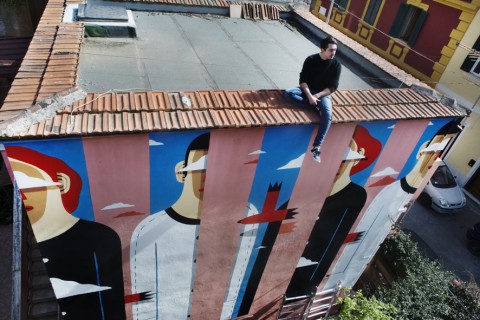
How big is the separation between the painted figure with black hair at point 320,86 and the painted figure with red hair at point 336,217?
34.2 inches

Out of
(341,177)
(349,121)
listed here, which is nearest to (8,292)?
(341,177)

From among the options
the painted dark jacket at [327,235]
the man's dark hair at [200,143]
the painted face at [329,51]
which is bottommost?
the painted dark jacket at [327,235]

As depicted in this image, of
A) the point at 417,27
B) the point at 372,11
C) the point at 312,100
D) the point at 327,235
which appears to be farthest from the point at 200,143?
the point at 372,11

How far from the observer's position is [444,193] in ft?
45.2

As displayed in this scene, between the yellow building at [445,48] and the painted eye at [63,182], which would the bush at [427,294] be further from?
the painted eye at [63,182]

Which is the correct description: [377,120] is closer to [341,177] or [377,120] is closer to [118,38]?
[341,177]

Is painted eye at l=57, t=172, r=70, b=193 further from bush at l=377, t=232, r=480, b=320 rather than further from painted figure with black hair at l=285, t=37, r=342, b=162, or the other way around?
bush at l=377, t=232, r=480, b=320

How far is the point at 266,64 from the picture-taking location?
6934mm

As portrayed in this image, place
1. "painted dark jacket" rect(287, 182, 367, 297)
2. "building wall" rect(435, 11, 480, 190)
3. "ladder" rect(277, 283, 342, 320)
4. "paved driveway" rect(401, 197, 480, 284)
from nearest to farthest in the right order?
"painted dark jacket" rect(287, 182, 367, 297) → "ladder" rect(277, 283, 342, 320) → "paved driveway" rect(401, 197, 480, 284) → "building wall" rect(435, 11, 480, 190)

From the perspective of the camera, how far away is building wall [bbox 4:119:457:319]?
4.54m

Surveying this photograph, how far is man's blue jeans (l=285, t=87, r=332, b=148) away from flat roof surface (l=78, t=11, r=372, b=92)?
0.91 meters

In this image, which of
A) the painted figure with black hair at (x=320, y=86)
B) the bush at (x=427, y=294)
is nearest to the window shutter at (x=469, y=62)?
the bush at (x=427, y=294)

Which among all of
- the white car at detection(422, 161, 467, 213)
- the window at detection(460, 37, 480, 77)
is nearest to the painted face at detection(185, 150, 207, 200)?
the white car at detection(422, 161, 467, 213)

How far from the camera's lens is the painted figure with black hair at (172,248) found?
504 cm
